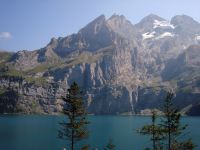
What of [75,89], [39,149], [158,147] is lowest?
[39,149]

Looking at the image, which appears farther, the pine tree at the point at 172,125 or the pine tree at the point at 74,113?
the pine tree at the point at 74,113

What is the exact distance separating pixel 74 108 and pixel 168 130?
54.0 feet

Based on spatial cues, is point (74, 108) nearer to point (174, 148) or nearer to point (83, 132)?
point (83, 132)

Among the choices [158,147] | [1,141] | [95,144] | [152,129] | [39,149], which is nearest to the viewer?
[152,129]

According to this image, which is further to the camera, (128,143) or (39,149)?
(128,143)

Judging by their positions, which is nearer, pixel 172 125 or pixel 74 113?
pixel 172 125

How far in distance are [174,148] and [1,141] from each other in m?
130

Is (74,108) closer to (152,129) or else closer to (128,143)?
(152,129)

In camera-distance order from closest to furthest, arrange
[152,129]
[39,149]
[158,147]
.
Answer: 1. [152,129]
2. [158,147]
3. [39,149]

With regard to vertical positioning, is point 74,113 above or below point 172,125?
above

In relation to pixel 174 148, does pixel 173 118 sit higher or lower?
higher

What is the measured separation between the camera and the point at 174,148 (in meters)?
62.4

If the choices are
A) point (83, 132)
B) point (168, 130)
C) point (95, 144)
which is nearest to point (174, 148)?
point (168, 130)

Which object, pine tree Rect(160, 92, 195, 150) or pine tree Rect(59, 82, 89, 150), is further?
pine tree Rect(59, 82, 89, 150)
